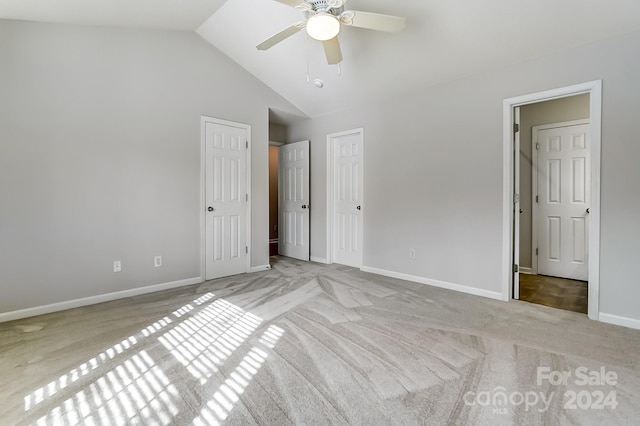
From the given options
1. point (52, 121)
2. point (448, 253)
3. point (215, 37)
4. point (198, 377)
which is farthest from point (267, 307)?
point (215, 37)

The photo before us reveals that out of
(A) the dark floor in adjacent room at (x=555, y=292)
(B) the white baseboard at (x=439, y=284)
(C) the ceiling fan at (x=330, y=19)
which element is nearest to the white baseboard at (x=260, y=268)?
(B) the white baseboard at (x=439, y=284)

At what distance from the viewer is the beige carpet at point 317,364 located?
1562 millimetres

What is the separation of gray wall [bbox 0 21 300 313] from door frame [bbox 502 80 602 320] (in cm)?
350

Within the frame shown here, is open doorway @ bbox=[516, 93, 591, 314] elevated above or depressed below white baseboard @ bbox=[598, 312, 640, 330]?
above

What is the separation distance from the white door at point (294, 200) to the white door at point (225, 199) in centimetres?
123

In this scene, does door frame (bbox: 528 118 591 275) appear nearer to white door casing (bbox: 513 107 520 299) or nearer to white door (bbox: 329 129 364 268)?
white door casing (bbox: 513 107 520 299)

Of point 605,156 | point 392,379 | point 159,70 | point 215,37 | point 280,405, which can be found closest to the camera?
point 280,405

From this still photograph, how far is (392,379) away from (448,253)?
222 centimetres

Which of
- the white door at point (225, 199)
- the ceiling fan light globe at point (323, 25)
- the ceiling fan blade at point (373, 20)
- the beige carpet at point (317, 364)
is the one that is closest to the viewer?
the beige carpet at point (317, 364)

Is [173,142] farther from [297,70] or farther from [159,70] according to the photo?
[297,70]

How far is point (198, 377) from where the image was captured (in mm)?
1869

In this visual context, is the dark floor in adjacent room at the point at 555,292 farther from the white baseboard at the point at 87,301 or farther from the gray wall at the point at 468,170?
the white baseboard at the point at 87,301

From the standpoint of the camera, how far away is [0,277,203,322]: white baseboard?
2749mm

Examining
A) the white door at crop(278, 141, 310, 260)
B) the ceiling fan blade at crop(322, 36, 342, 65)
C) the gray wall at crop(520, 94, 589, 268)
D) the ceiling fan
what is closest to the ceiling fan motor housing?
the ceiling fan
